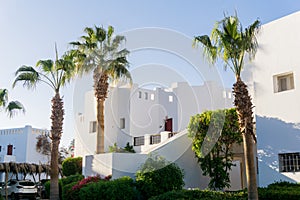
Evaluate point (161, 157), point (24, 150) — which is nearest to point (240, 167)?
point (161, 157)

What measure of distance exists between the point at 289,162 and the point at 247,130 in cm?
388

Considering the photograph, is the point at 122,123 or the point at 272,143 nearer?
the point at 272,143

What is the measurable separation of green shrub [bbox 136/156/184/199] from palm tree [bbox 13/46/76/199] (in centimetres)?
441

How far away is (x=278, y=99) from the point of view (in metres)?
14.3

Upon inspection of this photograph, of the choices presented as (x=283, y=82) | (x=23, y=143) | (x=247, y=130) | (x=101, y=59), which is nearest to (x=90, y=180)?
(x=101, y=59)

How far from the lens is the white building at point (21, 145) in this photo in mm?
35375

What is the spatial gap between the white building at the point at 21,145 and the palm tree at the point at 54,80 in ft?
64.2

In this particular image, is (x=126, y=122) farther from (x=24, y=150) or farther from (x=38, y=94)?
(x=24, y=150)

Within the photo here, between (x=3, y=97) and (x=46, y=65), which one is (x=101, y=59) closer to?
(x=46, y=65)

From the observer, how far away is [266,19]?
15.3 m

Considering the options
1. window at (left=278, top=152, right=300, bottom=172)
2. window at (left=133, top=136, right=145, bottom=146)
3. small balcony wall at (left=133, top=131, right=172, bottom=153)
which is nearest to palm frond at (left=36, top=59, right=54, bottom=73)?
small balcony wall at (left=133, top=131, right=172, bottom=153)

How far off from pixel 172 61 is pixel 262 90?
224 inches

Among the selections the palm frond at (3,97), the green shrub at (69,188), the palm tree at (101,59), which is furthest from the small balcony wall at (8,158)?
the palm tree at (101,59)

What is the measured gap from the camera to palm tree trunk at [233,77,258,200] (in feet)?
35.1
